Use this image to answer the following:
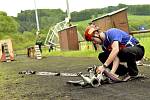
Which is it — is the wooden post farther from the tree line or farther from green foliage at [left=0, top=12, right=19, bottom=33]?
green foliage at [left=0, top=12, right=19, bottom=33]

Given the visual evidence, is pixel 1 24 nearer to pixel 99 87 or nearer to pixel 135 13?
pixel 135 13

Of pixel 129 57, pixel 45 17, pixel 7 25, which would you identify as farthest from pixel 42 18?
pixel 129 57

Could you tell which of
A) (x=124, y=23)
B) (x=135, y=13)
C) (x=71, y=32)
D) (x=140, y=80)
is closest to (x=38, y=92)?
(x=140, y=80)

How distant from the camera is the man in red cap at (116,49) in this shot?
9266mm

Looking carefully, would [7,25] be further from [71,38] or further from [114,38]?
[114,38]

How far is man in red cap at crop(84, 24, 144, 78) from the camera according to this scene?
30.4ft

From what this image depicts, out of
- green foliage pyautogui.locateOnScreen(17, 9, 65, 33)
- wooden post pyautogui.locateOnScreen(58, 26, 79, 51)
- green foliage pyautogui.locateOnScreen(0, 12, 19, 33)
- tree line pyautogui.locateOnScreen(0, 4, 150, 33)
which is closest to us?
wooden post pyautogui.locateOnScreen(58, 26, 79, 51)

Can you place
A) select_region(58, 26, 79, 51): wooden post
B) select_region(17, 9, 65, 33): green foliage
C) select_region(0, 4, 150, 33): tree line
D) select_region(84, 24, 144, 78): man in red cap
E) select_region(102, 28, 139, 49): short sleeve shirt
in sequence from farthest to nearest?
select_region(17, 9, 65, 33): green foliage
select_region(0, 4, 150, 33): tree line
select_region(58, 26, 79, 51): wooden post
select_region(102, 28, 139, 49): short sleeve shirt
select_region(84, 24, 144, 78): man in red cap

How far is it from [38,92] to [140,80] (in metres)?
1.99

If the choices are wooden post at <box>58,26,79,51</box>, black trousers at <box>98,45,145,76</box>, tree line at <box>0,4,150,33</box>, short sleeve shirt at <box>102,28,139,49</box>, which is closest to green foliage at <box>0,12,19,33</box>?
tree line at <box>0,4,150,33</box>

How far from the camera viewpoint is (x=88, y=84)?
9.18m

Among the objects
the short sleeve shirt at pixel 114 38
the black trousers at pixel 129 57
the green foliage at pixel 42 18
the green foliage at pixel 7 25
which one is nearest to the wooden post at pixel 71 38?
the black trousers at pixel 129 57

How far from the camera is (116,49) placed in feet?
30.5

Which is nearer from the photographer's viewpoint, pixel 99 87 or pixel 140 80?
pixel 99 87
